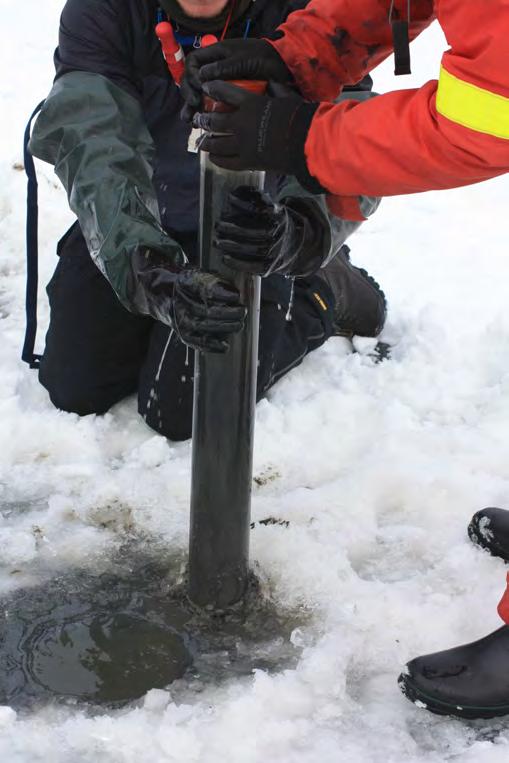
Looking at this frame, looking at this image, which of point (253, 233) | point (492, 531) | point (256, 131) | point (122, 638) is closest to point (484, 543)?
point (492, 531)

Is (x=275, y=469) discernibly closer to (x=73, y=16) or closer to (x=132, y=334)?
(x=132, y=334)

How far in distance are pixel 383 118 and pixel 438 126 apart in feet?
0.30

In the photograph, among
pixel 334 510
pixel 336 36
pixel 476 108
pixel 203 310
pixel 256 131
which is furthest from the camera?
pixel 334 510

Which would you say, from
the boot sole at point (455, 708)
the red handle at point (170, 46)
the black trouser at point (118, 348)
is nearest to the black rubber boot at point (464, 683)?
the boot sole at point (455, 708)

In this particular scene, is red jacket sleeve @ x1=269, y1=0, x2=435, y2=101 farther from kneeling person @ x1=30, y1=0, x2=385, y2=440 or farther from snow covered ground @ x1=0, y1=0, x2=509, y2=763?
snow covered ground @ x1=0, y1=0, x2=509, y2=763

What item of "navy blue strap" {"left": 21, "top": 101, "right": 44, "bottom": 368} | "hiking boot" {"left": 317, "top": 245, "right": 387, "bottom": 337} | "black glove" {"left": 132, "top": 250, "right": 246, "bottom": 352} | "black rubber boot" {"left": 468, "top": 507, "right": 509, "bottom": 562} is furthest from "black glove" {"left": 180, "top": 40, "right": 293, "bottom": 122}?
"hiking boot" {"left": 317, "top": 245, "right": 387, "bottom": 337}

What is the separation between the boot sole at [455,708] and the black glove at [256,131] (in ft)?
3.17

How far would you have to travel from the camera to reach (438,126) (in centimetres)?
141

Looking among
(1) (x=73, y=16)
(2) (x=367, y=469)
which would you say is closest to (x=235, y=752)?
(2) (x=367, y=469)

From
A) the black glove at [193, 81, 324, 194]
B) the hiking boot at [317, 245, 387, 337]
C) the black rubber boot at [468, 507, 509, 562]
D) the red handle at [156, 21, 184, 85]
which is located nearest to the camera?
the black glove at [193, 81, 324, 194]

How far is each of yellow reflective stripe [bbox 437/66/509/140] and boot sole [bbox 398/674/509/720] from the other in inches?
39.0

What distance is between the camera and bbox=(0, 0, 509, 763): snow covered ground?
5.29 feet

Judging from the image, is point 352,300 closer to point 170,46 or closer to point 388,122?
point 170,46

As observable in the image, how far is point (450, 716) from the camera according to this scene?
5.51ft
